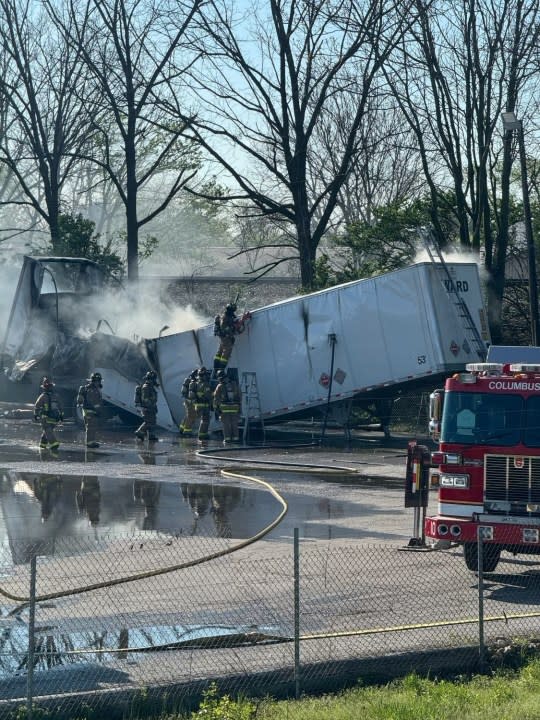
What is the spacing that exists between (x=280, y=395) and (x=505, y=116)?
8.81m

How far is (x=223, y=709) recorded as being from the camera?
690 cm

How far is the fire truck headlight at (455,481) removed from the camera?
1112 centimetres

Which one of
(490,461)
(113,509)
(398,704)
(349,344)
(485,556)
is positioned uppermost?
(349,344)

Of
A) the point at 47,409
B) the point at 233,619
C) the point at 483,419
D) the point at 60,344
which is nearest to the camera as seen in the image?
the point at 233,619

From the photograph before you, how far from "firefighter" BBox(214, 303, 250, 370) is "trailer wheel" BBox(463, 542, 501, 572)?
15.1 metres

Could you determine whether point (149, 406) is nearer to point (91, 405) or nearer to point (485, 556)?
point (91, 405)

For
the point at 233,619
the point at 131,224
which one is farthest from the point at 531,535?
the point at 131,224

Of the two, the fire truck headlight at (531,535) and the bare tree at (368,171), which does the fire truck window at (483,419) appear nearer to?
the fire truck headlight at (531,535)

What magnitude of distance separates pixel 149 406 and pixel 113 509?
986 centimetres

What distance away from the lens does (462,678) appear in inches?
320

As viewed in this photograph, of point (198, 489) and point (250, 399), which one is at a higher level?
point (250, 399)

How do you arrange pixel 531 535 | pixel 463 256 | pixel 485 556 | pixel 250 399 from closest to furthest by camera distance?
pixel 531 535 → pixel 485 556 → pixel 250 399 → pixel 463 256

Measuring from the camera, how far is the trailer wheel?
11234mm

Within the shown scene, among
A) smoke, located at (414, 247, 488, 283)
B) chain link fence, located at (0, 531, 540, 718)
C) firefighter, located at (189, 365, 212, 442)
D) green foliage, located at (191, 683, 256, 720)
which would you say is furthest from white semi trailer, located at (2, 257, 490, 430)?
green foliage, located at (191, 683, 256, 720)
